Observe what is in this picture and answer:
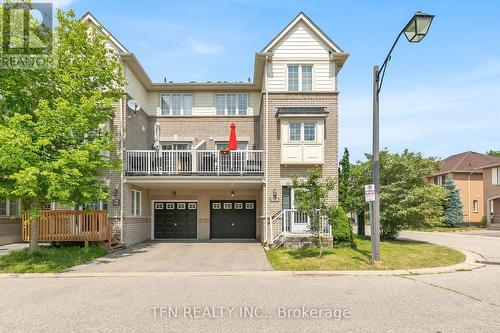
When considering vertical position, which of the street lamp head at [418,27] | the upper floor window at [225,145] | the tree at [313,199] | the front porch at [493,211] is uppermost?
the street lamp head at [418,27]

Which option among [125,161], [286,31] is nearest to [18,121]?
[125,161]

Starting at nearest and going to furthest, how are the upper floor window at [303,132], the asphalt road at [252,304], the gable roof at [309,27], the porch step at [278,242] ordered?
1. the asphalt road at [252,304]
2. the porch step at [278,242]
3. the upper floor window at [303,132]
4. the gable roof at [309,27]

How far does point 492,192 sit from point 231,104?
2881 centimetres

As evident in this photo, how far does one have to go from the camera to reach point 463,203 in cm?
4153

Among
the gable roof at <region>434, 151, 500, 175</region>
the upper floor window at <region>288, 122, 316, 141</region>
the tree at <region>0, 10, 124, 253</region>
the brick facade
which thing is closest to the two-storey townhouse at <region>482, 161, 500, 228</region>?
the gable roof at <region>434, 151, 500, 175</region>

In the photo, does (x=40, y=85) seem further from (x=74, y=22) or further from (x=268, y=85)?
(x=268, y=85)

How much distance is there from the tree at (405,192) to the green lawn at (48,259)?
1334cm

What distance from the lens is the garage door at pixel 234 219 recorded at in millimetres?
23516

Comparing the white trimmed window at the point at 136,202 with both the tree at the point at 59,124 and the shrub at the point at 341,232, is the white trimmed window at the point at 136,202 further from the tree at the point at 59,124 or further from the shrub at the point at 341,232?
the shrub at the point at 341,232

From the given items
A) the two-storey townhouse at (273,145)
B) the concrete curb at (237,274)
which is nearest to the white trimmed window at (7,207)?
the two-storey townhouse at (273,145)

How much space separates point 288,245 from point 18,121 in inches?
436

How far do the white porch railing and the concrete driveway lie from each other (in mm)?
1092

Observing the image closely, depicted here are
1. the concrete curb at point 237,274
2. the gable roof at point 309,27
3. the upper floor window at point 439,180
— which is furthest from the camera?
the upper floor window at point 439,180

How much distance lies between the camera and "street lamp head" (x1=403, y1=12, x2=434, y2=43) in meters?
11.1
